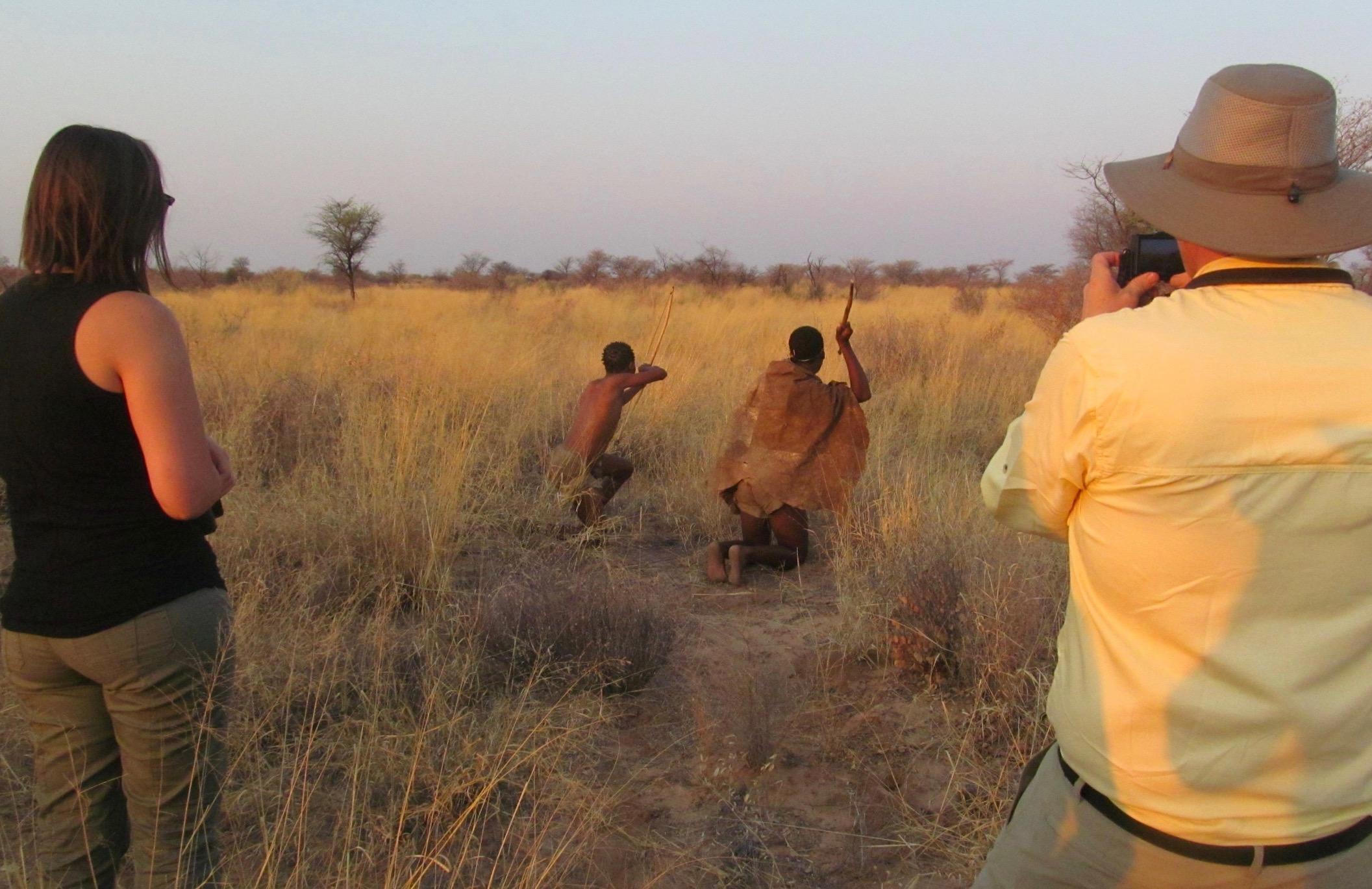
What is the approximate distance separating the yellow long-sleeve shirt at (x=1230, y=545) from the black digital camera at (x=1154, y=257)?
38cm

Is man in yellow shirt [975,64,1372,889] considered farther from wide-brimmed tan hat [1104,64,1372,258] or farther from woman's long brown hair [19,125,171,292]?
woman's long brown hair [19,125,171,292]

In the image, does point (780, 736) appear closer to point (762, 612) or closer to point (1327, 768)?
point (762, 612)

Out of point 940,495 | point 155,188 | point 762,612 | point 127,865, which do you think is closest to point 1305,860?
point 155,188

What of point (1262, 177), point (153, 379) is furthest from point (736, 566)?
point (1262, 177)

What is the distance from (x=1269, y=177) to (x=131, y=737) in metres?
2.07

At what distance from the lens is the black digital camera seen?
1.58 metres

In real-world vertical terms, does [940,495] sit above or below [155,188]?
below

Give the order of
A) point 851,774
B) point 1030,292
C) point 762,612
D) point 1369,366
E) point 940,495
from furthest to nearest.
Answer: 1. point 1030,292
2. point 940,495
3. point 762,612
4. point 851,774
5. point 1369,366

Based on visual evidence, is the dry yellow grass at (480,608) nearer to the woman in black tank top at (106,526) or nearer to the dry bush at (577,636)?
the dry bush at (577,636)

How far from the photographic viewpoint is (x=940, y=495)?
17.6 ft

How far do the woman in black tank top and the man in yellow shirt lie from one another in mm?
1449

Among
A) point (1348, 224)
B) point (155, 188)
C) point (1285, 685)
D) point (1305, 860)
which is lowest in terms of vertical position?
point (1305, 860)

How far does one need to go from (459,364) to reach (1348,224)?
27.8 feet

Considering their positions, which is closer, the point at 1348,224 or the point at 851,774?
the point at 1348,224
